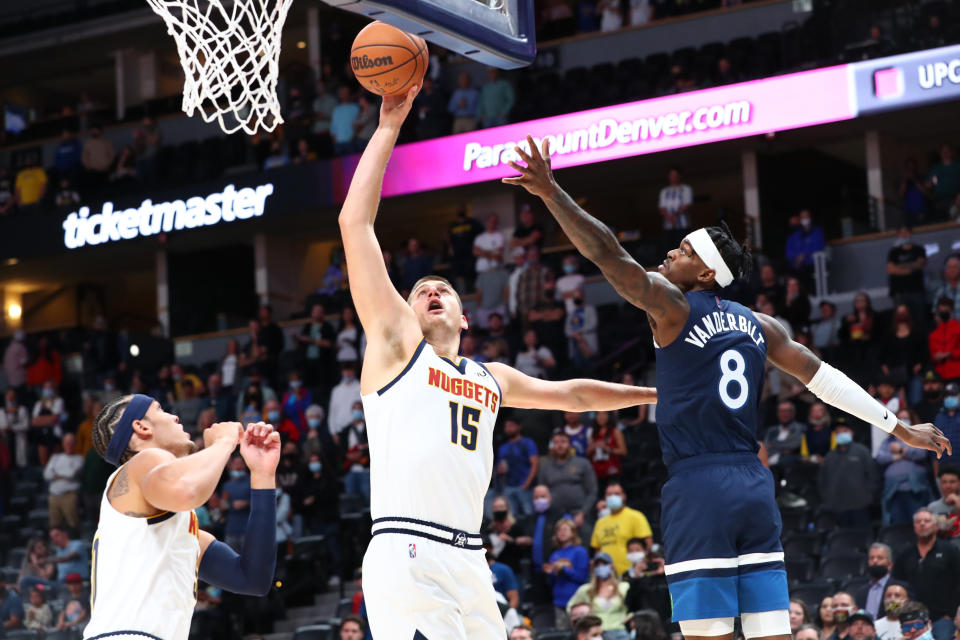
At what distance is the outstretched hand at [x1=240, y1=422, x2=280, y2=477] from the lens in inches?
203

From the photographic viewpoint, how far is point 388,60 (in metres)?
5.74

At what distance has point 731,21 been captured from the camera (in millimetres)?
20828

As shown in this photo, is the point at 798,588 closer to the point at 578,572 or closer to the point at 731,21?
the point at 578,572

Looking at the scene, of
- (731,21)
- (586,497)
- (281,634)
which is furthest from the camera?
(731,21)

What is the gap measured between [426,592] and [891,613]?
19.7 ft

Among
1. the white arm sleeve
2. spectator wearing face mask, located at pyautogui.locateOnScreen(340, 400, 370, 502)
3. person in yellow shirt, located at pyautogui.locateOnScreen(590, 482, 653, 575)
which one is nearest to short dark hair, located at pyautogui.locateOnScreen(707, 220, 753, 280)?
the white arm sleeve

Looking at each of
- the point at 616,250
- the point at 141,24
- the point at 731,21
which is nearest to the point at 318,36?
the point at 141,24

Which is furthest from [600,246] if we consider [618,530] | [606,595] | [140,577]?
[618,530]

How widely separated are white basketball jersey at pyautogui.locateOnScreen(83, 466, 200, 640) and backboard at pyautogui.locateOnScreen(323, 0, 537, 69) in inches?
88.0

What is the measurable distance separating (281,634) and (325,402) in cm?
473

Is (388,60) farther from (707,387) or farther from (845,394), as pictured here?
(845,394)

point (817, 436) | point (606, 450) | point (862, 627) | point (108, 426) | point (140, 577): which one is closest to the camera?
point (140, 577)

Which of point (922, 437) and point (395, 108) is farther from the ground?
point (395, 108)

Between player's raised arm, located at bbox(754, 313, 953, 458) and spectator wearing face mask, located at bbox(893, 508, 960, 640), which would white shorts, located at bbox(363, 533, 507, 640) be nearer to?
player's raised arm, located at bbox(754, 313, 953, 458)
